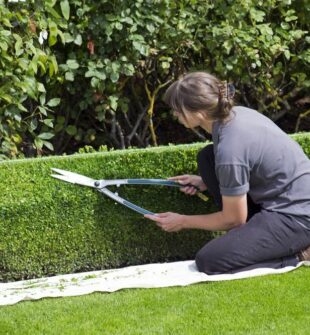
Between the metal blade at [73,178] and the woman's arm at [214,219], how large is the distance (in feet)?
1.22

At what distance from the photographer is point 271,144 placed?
13.8 feet

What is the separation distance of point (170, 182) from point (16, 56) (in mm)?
1329

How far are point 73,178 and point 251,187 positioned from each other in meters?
1.00

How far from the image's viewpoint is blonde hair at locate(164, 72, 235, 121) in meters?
4.14

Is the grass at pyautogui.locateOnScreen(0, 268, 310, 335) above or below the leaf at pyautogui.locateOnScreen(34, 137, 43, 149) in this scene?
above

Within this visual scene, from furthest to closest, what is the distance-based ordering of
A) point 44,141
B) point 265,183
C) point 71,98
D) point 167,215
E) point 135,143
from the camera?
point 135,143 < point 71,98 < point 44,141 < point 167,215 < point 265,183

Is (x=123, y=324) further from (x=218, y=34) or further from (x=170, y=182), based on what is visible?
(x=218, y=34)

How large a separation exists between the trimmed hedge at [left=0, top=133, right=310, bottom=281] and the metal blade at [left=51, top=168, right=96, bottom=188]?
0.03 meters

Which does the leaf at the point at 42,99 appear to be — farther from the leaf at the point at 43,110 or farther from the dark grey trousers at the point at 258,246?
the dark grey trousers at the point at 258,246

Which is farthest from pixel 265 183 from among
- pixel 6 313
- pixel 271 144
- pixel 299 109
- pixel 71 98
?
pixel 299 109

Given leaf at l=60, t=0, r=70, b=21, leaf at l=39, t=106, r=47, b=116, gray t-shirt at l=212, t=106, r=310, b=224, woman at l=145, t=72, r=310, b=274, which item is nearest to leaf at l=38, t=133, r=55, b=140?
leaf at l=39, t=106, r=47, b=116

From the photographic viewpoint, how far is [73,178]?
4555 millimetres

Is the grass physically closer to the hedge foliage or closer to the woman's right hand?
the woman's right hand

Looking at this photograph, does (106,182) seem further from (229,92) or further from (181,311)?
(181,311)
